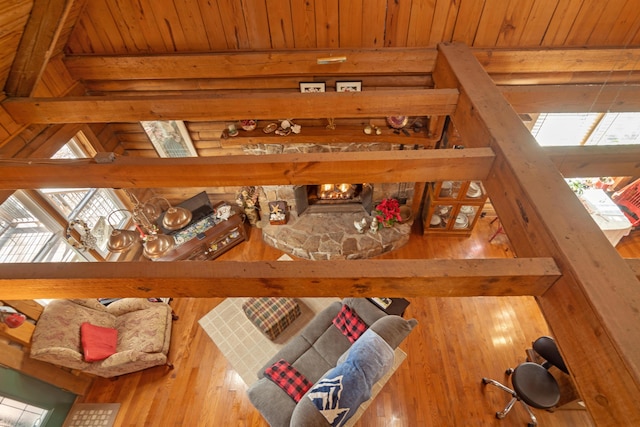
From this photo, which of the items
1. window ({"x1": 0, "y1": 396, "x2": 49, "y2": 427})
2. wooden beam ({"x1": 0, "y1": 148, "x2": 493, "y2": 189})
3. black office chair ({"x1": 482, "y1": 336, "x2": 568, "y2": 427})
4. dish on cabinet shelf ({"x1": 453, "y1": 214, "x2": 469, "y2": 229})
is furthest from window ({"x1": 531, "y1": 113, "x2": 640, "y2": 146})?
window ({"x1": 0, "y1": 396, "x2": 49, "y2": 427})

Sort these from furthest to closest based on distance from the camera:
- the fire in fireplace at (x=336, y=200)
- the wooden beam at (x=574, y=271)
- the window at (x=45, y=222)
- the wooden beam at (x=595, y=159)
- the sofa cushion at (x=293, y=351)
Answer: the fire in fireplace at (x=336, y=200) → the sofa cushion at (x=293, y=351) → the window at (x=45, y=222) → the wooden beam at (x=595, y=159) → the wooden beam at (x=574, y=271)

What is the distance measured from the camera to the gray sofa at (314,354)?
2729 mm

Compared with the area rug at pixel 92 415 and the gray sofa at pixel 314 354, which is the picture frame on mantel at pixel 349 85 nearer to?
the gray sofa at pixel 314 354

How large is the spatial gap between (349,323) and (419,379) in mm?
1075

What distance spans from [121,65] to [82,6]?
554mm

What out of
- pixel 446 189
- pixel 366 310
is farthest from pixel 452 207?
pixel 366 310

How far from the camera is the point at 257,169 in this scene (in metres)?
Result: 1.71

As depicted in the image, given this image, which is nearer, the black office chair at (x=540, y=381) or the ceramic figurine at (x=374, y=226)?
the black office chair at (x=540, y=381)

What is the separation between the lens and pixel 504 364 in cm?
364

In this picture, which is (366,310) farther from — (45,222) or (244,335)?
(45,222)

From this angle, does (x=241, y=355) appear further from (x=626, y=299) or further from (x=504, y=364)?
(x=626, y=299)

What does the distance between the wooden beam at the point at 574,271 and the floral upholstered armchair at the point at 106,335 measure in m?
3.97

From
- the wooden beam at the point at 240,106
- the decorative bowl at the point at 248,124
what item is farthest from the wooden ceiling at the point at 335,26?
the wooden beam at the point at 240,106

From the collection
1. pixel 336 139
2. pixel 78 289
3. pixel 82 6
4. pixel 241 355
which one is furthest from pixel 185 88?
pixel 241 355
